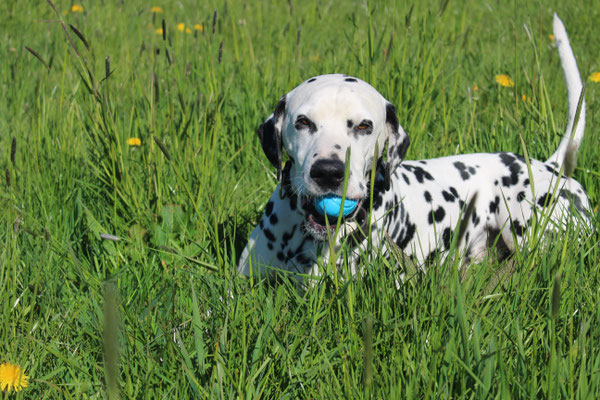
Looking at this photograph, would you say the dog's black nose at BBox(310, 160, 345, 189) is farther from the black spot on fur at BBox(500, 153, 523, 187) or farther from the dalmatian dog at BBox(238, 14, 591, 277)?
the black spot on fur at BBox(500, 153, 523, 187)

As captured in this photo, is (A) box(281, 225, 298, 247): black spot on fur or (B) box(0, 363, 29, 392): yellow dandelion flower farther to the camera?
(A) box(281, 225, 298, 247): black spot on fur

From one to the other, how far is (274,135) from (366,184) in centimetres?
56

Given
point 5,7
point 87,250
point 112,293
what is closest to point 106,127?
point 87,250

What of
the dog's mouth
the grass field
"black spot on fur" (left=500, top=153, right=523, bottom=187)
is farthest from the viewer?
"black spot on fur" (left=500, top=153, right=523, bottom=187)

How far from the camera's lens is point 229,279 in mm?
2566

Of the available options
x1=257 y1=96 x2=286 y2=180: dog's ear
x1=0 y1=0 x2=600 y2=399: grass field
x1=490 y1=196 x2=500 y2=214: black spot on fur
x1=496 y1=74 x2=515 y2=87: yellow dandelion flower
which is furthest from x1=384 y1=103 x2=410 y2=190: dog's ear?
x1=496 y1=74 x2=515 y2=87: yellow dandelion flower

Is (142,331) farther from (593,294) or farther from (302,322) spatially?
(593,294)

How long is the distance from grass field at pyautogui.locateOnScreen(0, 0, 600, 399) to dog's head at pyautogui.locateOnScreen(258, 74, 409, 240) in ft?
1.36

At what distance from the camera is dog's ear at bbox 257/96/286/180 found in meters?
3.09

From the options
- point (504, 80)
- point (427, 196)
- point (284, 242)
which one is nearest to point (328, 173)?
point (284, 242)

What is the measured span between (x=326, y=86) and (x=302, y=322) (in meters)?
1.16

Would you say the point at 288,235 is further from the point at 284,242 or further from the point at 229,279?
the point at 229,279

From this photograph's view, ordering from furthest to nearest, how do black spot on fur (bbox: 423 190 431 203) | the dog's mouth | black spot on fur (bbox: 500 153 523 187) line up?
1. black spot on fur (bbox: 500 153 523 187)
2. black spot on fur (bbox: 423 190 431 203)
3. the dog's mouth

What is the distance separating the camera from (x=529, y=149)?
14.4 ft
